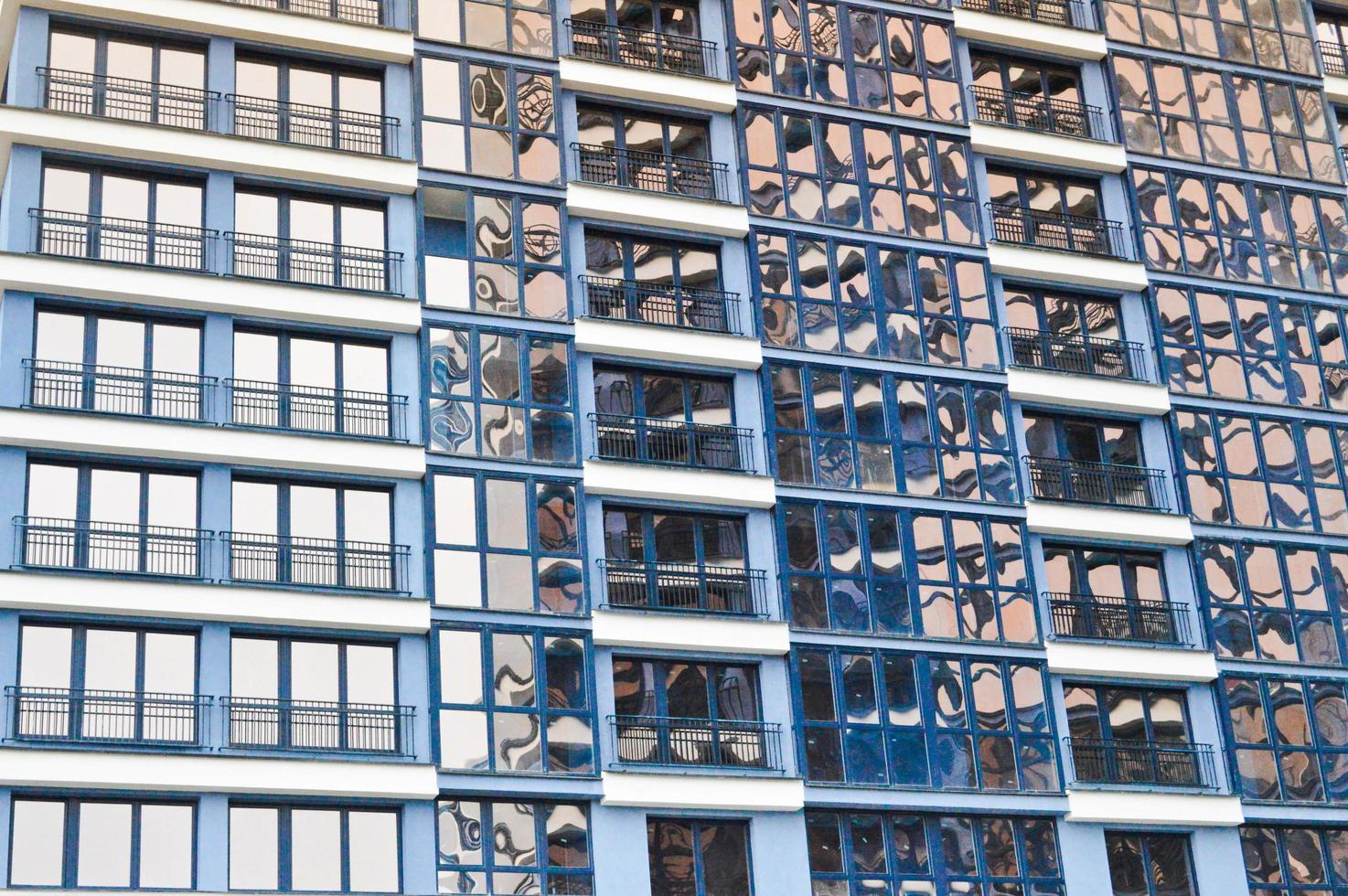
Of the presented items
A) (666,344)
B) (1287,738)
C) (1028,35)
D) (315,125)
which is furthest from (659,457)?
(1287,738)

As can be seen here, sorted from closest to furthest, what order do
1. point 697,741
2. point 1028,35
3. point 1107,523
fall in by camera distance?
1. point 697,741
2. point 1107,523
3. point 1028,35

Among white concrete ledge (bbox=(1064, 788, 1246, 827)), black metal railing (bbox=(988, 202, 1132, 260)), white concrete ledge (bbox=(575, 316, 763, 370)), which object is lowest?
white concrete ledge (bbox=(1064, 788, 1246, 827))

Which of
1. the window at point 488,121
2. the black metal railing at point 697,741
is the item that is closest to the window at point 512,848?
the black metal railing at point 697,741

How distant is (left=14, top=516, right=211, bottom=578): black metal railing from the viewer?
3325cm

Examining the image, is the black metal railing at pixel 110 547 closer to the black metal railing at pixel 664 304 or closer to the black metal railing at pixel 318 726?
the black metal railing at pixel 318 726

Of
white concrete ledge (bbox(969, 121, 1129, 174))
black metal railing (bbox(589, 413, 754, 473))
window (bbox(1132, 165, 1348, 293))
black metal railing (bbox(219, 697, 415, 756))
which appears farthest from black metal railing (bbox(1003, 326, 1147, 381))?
black metal railing (bbox(219, 697, 415, 756))

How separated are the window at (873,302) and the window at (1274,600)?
6169mm

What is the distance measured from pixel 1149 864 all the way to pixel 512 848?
40.4 ft

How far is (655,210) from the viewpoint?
3959cm

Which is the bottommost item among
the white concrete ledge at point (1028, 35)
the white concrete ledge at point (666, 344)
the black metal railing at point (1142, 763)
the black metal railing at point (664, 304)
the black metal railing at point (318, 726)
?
the black metal railing at point (1142, 763)

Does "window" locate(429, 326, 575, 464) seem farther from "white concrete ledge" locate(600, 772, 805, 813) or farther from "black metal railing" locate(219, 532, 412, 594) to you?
"white concrete ledge" locate(600, 772, 805, 813)

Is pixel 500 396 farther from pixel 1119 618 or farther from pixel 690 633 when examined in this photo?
pixel 1119 618

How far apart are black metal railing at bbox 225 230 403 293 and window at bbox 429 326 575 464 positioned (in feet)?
5.05

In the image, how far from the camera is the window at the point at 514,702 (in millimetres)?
34188
